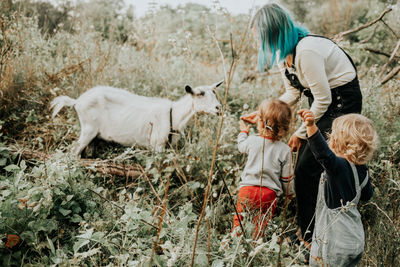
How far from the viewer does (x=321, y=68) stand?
2.35 metres

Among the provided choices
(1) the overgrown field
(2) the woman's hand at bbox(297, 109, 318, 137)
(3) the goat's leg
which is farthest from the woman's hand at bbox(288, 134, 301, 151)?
(3) the goat's leg

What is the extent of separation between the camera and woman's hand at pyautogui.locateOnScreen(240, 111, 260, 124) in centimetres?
290

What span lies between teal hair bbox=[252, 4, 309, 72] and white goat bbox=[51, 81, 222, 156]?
1.59m

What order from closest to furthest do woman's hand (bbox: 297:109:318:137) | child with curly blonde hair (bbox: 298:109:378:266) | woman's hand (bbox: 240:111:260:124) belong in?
woman's hand (bbox: 297:109:318:137), child with curly blonde hair (bbox: 298:109:378:266), woman's hand (bbox: 240:111:260:124)

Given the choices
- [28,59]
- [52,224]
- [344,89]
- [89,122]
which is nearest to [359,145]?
[344,89]

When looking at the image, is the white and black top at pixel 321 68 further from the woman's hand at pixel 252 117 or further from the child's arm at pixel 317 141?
the child's arm at pixel 317 141

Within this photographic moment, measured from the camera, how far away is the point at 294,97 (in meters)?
3.07

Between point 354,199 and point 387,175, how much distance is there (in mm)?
1751

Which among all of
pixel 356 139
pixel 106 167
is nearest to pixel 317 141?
pixel 356 139

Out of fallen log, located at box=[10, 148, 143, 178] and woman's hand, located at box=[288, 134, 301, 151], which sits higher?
woman's hand, located at box=[288, 134, 301, 151]

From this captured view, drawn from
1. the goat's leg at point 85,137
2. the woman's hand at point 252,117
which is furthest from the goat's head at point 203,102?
the goat's leg at point 85,137

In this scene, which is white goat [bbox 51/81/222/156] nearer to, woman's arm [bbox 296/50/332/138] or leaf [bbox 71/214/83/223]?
leaf [bbox 71/214/83/223]

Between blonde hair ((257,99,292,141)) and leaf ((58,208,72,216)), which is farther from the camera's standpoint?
blonde hair ((257,99,292,141))

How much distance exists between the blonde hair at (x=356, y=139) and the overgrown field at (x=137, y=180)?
0.73 metres
